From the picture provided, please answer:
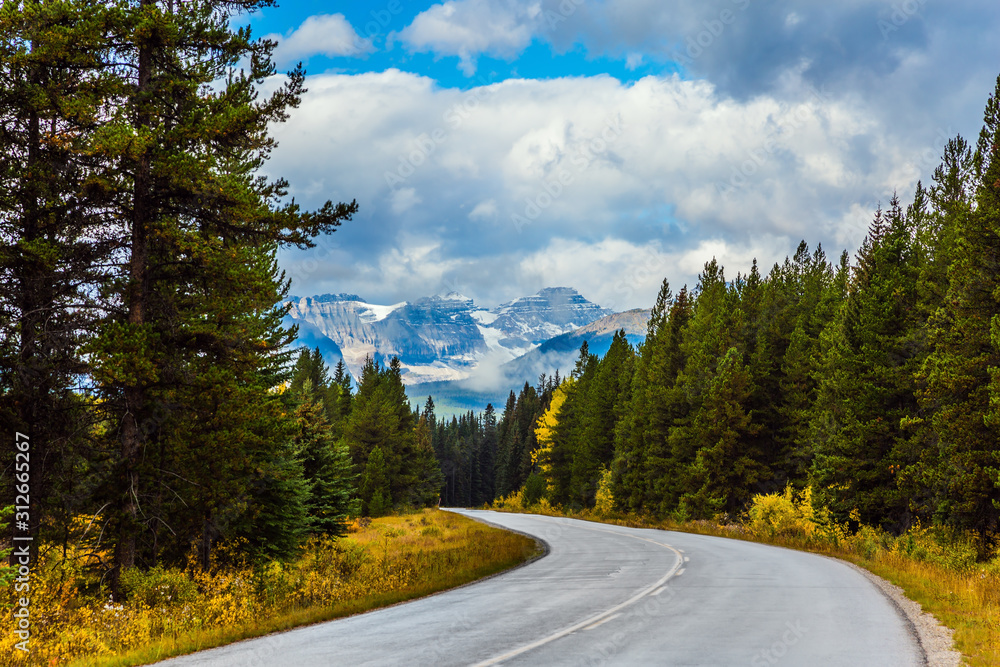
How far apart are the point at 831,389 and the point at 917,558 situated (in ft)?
32.0

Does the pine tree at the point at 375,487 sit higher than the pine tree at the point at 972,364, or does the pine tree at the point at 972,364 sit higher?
the pine tree at the point at 972,364

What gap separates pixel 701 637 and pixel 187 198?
1135cm

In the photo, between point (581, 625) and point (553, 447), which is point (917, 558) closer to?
point (581, 625)

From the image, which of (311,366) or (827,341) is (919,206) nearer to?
(827,341)

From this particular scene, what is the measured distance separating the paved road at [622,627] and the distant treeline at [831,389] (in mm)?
8500

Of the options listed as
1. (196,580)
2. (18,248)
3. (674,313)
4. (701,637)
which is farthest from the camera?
(674,313)

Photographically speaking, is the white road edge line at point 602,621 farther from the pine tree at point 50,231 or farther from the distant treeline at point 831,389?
the distant treeline at point 831,389

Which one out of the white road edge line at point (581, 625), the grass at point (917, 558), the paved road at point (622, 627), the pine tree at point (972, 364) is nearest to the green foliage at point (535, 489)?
the grass at point (917, 558)

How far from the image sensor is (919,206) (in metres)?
35.6

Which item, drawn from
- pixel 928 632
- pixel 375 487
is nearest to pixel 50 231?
pixel 928 632

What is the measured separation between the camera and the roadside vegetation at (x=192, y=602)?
28.8 feet

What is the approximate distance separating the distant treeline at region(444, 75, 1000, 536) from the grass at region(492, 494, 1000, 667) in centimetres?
137

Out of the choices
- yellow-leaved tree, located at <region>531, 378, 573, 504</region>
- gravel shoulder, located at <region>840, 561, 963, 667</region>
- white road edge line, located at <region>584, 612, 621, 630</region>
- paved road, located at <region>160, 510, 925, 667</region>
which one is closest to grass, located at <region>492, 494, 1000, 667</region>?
gravel shoulder, located at <region>840, 561, 963, 667</region>

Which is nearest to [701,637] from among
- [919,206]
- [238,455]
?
[238,455]
